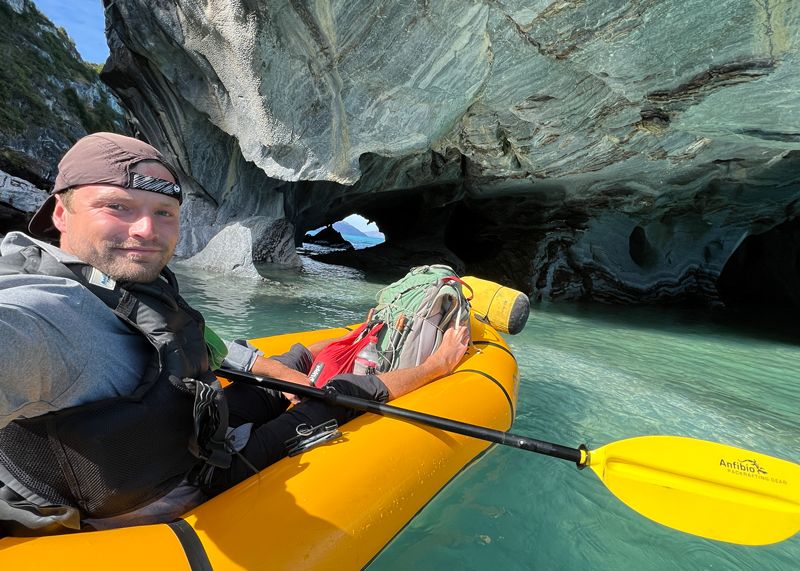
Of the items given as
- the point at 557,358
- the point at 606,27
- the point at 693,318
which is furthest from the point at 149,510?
the point at 693,318

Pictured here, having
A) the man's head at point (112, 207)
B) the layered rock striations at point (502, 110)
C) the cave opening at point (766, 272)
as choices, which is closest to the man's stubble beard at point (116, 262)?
the man's head at point (112, 207)

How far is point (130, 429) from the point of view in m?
1.08

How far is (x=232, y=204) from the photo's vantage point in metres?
11.1

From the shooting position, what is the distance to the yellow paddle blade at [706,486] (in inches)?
74.1

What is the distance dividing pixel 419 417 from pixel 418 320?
98cm

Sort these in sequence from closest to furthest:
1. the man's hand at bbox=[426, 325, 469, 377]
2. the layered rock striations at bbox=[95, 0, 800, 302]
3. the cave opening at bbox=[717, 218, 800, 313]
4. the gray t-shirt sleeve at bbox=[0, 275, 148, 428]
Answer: the gray t-shirt sleeve at bbox=[0, 275, 148, 428]
the man's hand at bbox=[426, 325, 469, 377]
the layered rock striations at bbox=[95, 0, 800, 302]
the cave opening at bbox=[717, 218, 800, 313]

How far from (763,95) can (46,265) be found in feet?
24.0

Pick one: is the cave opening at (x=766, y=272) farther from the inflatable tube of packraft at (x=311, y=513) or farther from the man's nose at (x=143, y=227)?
the man's nose at (x=143, y=227)

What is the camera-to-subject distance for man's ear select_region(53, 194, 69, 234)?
1.16 metres

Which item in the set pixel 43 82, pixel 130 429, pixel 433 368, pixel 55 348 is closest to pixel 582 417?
pixel 433 368

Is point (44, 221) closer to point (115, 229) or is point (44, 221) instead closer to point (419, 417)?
point (115, 229)

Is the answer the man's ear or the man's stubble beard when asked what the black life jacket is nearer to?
the man's stubble beard

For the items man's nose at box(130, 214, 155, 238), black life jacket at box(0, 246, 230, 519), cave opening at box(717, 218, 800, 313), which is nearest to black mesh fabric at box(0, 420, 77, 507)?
black life jacket at box(0, 246, 230, 519)

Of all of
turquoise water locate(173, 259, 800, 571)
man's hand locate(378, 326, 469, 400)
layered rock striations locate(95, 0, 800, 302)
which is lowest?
turquoise water locate(173, 259, 800, 571)
